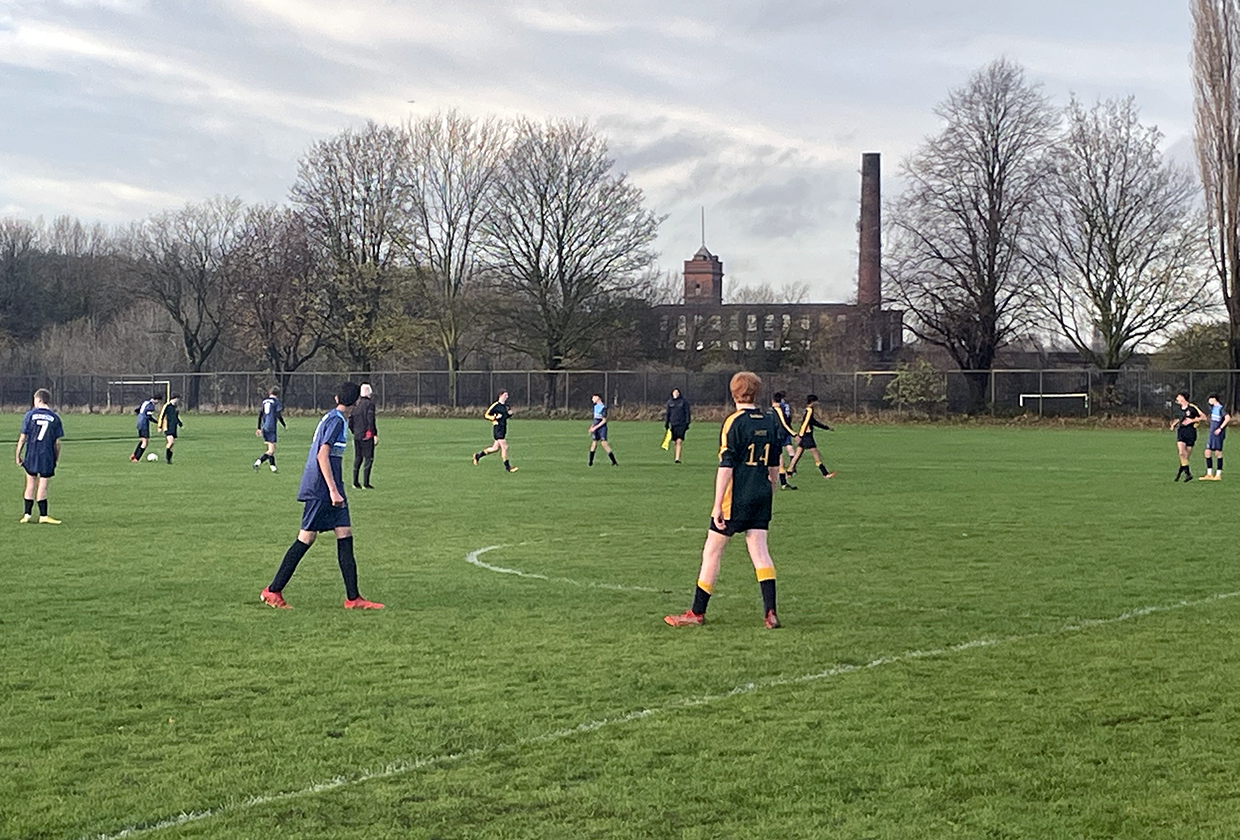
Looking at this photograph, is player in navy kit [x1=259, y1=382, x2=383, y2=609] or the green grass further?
player in navy kit [x1=259, y1=382, x2=383, y2=609]

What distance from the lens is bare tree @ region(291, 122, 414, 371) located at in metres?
75.2

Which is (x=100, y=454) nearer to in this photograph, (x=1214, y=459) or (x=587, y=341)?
(x=1214, y=459)

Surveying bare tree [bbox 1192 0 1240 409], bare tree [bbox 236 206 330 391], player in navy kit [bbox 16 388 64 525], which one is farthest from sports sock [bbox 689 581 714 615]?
bare tree [bbox 236 206 330 391]

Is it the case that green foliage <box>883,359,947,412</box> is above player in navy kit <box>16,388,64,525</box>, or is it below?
above

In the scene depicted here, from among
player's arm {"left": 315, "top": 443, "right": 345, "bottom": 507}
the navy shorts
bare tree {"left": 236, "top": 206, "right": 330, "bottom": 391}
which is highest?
bare tree {"left": 236, "top": 206, "right": 330, "bottom": 391}

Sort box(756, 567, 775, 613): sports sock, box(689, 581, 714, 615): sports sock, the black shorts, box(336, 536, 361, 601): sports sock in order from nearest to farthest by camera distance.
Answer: the black shorts < box(756, 567, 775, 613): sports sock < box(689, 581, 714, 615): sports sock < box(336, 536, 361, 601): sports sock

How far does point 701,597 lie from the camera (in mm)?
10578

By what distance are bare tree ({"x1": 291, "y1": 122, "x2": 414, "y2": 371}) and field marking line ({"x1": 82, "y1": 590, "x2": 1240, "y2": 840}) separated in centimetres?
6676

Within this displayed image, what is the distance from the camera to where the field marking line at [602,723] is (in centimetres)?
584

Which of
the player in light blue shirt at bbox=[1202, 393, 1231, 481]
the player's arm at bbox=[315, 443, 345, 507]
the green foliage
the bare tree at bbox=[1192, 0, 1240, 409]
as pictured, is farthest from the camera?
the green foliage

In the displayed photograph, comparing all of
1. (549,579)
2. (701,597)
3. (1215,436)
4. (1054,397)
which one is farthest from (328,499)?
(1054,397)

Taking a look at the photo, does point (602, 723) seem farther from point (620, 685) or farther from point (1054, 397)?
point (1054, 397)

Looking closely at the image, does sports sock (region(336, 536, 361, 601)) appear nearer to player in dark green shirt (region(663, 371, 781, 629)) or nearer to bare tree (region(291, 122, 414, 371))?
player in dark green shirt (region(663, 371, 781, 629))

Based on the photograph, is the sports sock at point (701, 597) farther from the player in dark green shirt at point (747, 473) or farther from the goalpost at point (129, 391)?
the goalpost at point (129, 391)
